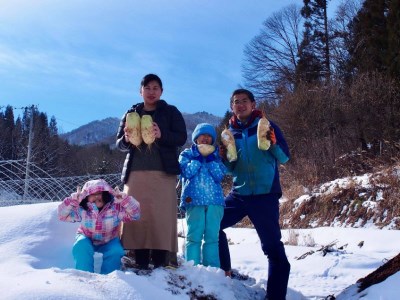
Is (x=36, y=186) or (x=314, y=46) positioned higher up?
(x=314, y=46)

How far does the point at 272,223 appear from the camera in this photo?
13.0ft

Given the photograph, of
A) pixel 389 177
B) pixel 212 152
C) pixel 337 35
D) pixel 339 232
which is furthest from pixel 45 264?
pixel 337 35

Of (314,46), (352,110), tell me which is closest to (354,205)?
(352,110)

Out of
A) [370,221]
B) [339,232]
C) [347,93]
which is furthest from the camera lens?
→ [347,93]

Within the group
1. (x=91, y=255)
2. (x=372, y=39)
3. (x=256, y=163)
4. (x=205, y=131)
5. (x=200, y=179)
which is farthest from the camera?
(x=372, y=39)

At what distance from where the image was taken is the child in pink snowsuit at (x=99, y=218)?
3600mm

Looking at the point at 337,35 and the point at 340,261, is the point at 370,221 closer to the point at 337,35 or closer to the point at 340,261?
the point at 340,261

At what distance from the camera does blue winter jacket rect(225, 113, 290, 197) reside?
13.4 ft

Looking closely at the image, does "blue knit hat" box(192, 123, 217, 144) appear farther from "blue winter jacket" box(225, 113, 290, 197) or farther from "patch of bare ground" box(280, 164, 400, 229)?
"patch of bare ground" box(280, 164, 400, 229)

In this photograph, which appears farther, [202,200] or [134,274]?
[202,200]

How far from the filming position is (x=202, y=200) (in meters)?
4.19

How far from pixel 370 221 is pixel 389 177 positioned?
1326mm

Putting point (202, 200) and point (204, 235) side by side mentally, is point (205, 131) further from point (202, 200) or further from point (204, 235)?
point (204, 235)

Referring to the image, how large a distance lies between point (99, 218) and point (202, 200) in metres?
0.94
